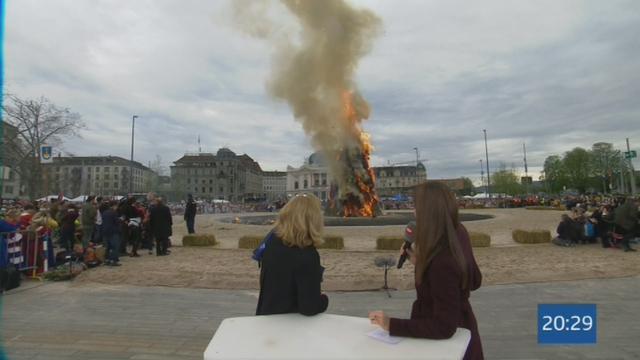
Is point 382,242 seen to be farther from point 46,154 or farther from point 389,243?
point 46,154

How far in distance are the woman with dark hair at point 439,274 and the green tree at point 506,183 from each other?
122229 mm

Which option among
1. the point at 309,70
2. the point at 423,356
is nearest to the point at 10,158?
the point at 309,70

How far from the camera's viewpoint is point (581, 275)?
10.0 m

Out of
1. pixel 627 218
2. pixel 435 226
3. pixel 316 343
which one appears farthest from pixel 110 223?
pixel 627 218

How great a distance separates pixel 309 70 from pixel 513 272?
24337 mm

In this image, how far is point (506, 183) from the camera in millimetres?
113375

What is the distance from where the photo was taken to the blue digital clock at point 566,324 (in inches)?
111

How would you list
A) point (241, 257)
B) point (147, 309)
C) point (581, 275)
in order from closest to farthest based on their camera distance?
point (147, 309), point (581, 275), point (241, 257)

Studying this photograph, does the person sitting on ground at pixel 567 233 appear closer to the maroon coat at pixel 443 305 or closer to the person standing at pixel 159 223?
the person standing at pixel 159 223

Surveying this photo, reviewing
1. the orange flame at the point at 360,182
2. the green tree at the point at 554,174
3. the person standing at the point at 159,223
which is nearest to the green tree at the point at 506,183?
the green tree at the point at 554,174

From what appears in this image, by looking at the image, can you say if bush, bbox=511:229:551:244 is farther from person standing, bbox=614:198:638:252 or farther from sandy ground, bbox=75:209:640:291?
person standing, bbox=614:198:638:252

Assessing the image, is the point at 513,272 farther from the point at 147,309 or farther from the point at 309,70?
the point at 309,70

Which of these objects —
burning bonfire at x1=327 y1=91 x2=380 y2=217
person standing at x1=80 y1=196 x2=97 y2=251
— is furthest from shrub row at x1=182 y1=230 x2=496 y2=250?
burning bonfire at x1=327 y1=91 x2=380 y2=217

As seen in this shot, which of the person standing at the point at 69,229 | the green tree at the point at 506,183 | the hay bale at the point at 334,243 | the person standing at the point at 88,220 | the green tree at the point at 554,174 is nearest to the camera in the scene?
the person standing at the point at 69,229
